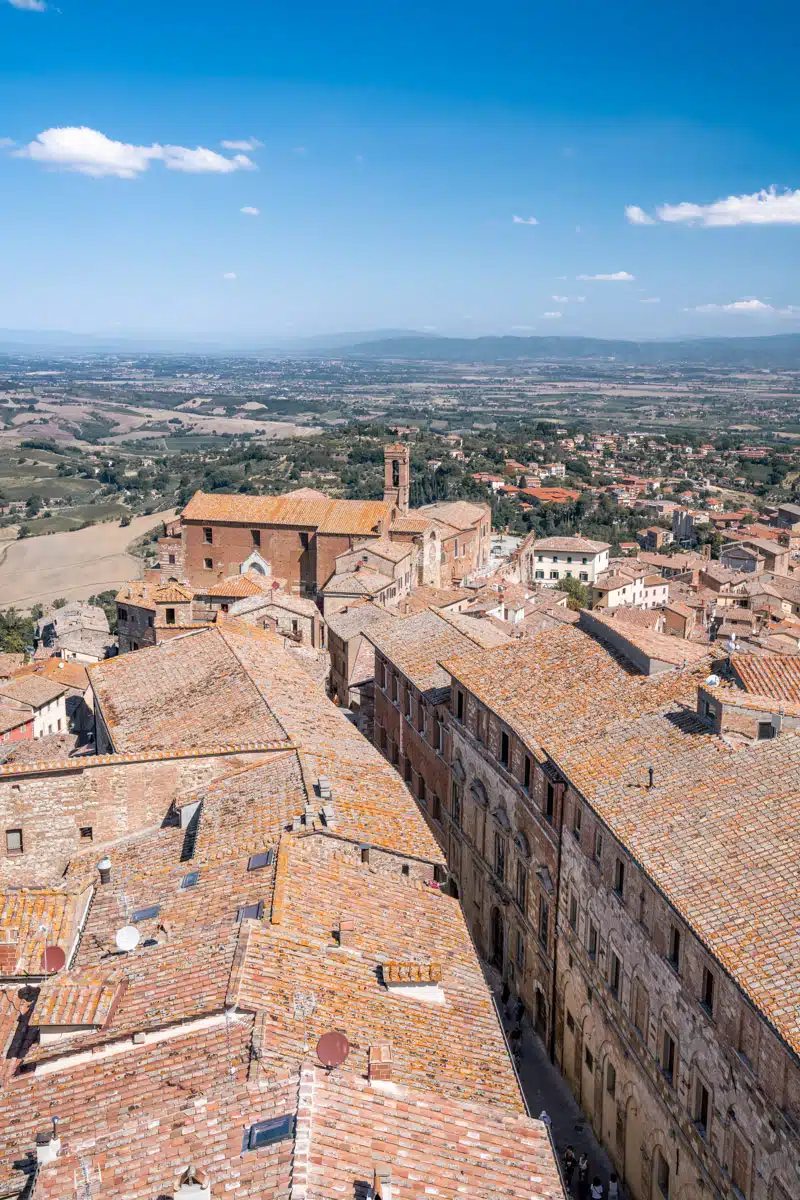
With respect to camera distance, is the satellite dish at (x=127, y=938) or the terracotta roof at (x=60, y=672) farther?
the terracotta roof at (x=60, y=672)

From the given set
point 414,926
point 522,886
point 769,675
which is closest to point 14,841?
point 414,926

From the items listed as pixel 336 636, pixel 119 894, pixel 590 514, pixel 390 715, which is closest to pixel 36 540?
pixel 590 514

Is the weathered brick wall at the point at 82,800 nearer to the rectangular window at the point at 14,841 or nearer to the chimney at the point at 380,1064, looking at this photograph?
the rectangular window at the point at 14,841

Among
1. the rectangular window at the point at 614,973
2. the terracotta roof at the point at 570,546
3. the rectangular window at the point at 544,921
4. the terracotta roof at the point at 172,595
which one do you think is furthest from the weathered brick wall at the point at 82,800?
the terracotta roof at the point at 570,546

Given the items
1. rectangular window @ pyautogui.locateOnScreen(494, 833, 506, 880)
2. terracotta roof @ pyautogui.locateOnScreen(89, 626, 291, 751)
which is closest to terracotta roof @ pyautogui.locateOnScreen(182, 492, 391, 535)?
terracotta roof @ pyautogui.locateOnScreen(89, 626, 291, 751)

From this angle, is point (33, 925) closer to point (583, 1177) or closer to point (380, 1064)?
point (380, 1064)

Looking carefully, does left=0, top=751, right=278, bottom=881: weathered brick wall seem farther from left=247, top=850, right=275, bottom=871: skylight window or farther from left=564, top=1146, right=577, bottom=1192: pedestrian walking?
left=564, top=1146, right=577, bottom=1192: pedestrian walking

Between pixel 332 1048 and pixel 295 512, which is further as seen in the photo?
pixel 295 512
